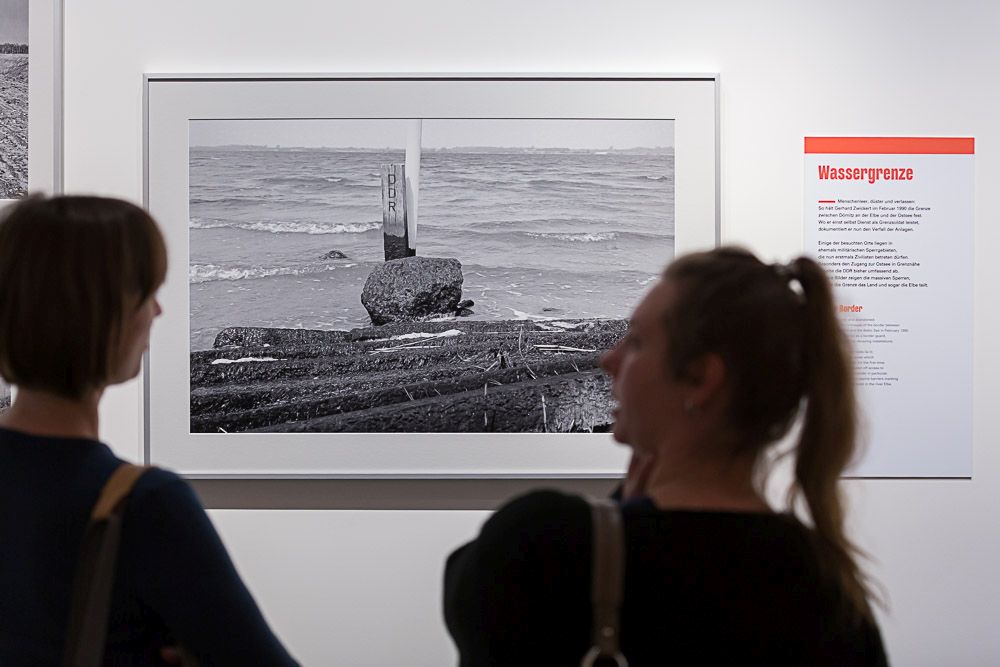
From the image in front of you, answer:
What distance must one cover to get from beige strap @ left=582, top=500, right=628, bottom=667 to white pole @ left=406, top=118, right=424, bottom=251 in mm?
1711

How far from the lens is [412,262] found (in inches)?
99.3

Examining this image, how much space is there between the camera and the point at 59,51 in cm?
254

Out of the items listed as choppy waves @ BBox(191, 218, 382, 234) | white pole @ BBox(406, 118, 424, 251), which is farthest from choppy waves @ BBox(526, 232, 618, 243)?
choppy waves @ BBox(191, 218, 382, 234)

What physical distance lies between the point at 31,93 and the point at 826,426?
234cm

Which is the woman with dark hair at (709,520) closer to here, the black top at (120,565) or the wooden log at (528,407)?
the black top at (120,565)

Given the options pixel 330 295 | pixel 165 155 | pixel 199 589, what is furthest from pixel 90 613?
pixel 165 155

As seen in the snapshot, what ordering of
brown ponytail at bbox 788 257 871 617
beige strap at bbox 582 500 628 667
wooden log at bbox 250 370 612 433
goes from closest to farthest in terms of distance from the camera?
beige strap at bbox 582 500 628 667 < brown ponytail at bbox 788 257 871 617 < wooden log at bbox 250 370 612 433

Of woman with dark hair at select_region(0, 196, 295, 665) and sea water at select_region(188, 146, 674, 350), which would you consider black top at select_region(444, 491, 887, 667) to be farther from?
sea water at select_region(188, 146, 674, 350)

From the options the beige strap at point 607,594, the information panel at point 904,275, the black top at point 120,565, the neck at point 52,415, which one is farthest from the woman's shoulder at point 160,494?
the information panel at point 904,275

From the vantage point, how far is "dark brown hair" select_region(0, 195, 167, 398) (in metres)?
1.02

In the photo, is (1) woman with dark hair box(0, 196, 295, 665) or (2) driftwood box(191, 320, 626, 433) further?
(2) driftwood box(191, 320, 626, 433)

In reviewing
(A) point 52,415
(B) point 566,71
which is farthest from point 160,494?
(B) point 566,71

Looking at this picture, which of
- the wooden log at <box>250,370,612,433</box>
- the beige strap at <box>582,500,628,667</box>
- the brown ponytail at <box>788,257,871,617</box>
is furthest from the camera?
the wooden log at <box>250,370,612,433</box>

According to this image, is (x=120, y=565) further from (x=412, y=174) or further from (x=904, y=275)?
(x=904, y=275)
